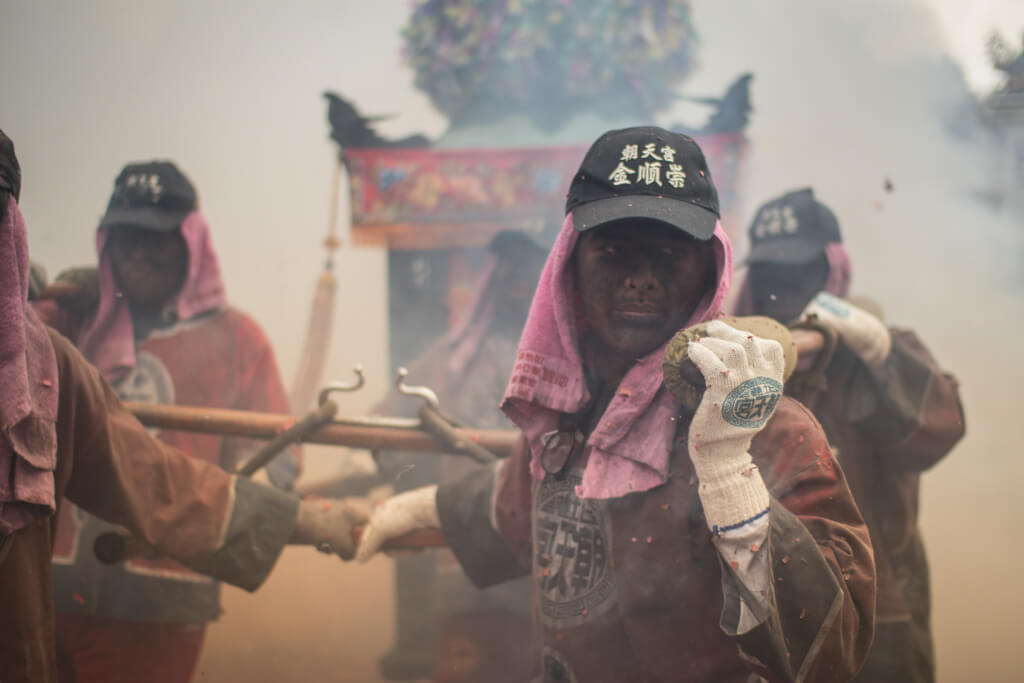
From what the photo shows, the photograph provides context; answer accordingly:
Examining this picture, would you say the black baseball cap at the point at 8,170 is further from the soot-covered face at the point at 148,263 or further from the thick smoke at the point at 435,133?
the thick smoke at the point at 435,133

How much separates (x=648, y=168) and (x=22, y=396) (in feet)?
4.60

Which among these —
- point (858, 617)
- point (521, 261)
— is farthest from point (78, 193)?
point (858, 617)

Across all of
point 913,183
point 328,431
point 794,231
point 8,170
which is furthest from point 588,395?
point 913,183

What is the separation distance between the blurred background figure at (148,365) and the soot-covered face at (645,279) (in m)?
2.05

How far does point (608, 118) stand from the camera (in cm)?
464

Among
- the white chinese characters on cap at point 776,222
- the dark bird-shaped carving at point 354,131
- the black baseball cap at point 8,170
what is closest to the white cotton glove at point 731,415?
the black baseball cap at point 8,170

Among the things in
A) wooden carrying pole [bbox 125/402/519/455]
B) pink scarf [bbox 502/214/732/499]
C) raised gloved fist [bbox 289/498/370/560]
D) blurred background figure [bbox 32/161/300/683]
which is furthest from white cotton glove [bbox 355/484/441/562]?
blurred background figure [bbox 32/161/300/683]

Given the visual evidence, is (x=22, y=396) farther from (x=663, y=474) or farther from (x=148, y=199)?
(x=148, y=199)

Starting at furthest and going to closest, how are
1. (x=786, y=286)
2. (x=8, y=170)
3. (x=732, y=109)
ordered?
(x=732, y=109) → (x=786, y=286) → (x=8, y=170)

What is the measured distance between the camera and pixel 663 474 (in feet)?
4.75

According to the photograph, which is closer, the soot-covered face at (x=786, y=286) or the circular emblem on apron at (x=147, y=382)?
the soot-covered face at (x=786, y=286)

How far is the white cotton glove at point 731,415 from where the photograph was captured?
1238mm

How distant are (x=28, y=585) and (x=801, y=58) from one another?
200 inches

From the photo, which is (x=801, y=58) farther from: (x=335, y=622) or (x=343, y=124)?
(x=335, y=622)
